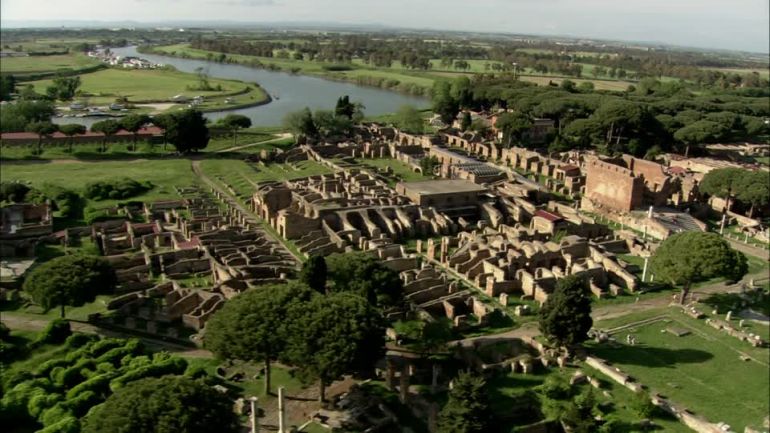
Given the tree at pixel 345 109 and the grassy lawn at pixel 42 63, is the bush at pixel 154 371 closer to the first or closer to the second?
the tree at pixel 345 109

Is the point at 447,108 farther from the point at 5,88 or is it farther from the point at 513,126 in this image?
the point at 5,88

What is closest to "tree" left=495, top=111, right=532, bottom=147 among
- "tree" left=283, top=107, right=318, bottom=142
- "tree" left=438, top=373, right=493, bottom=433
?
"tree" left=283, top=107, right=318, bottom=142

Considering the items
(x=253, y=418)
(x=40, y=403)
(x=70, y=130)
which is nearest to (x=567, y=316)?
(x=253, y=418)

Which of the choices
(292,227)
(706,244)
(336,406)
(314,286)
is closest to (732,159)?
(706,244)

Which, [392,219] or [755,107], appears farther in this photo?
[755,107]

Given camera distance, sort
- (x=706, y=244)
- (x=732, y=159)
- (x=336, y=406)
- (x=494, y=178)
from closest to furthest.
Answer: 1. (x=336, y=406)
2. (x=706, y=244)
3. (x=494, y=178)
4. (x=732, y=159)

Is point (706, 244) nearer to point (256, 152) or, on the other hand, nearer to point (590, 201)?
point (590, 201)

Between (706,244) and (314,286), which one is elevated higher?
(706,244)
